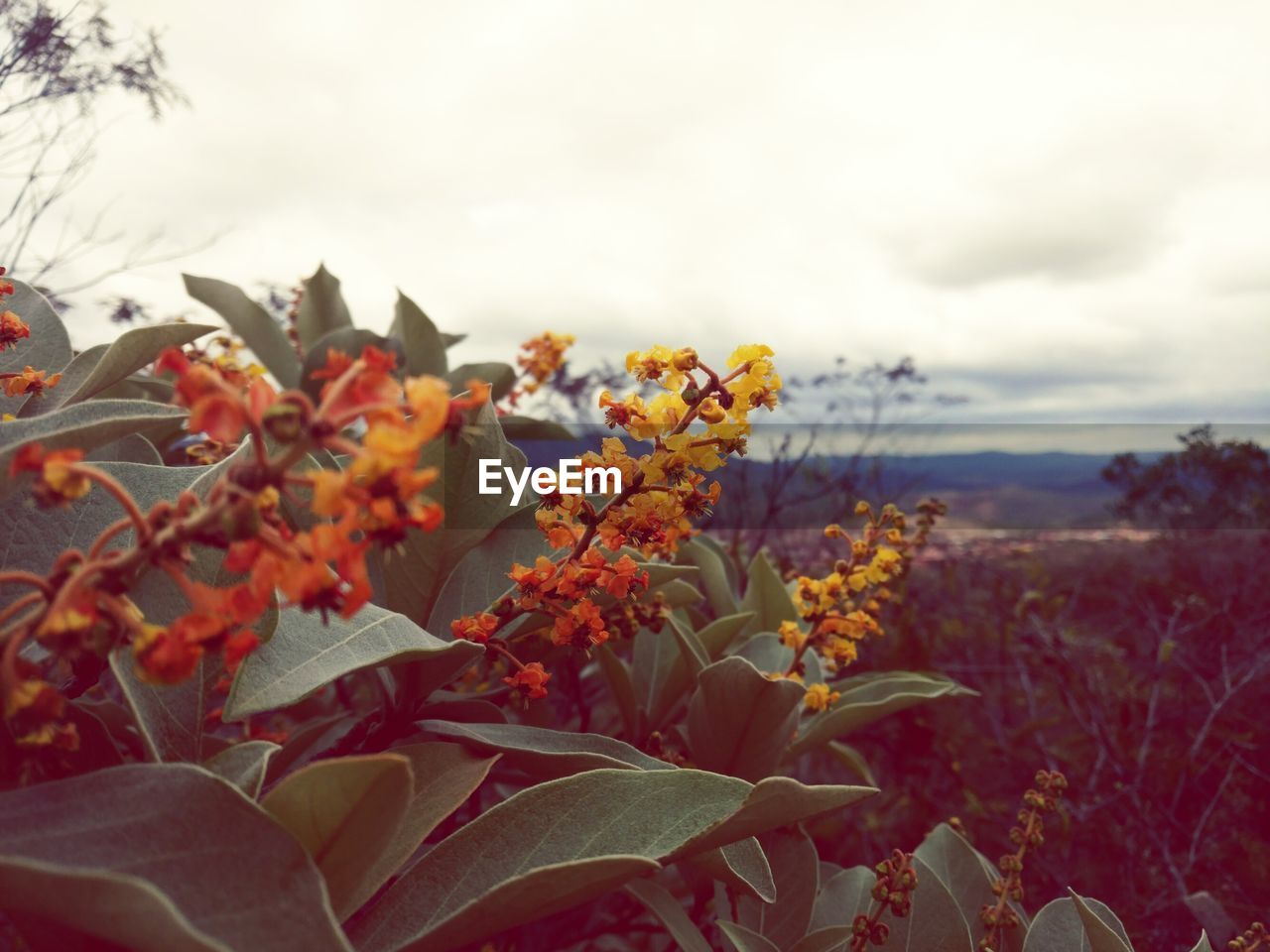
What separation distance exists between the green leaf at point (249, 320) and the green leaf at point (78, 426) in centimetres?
169

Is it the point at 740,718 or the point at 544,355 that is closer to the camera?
the point at 740,718

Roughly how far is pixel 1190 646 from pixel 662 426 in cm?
393

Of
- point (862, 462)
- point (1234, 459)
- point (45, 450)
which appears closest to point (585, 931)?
point (45, 450)

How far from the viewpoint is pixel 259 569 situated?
2.15 feet

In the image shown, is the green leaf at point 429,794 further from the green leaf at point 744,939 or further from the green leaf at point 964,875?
the green leaf at point 964,875

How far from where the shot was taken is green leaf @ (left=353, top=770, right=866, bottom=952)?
875mm

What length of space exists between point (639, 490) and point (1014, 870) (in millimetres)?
891

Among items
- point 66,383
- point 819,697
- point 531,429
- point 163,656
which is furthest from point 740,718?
point 66,383

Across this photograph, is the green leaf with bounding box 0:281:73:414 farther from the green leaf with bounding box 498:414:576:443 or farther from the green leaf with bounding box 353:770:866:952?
the green leaf with bounding box 353:770:866:952

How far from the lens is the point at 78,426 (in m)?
0.83

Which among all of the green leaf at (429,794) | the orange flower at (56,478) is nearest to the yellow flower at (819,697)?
the green leaf at (429,794)

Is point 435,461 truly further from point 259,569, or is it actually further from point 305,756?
point 259,569

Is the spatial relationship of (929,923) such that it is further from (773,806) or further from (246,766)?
(246,766)

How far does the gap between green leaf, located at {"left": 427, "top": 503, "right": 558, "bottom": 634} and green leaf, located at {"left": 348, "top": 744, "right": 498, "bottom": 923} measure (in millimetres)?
331
